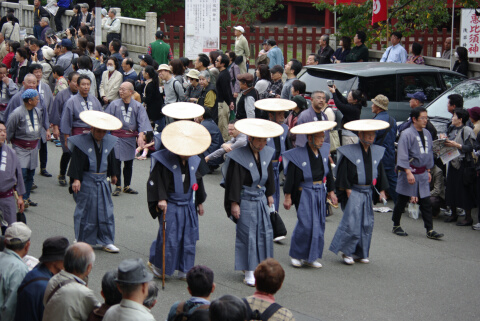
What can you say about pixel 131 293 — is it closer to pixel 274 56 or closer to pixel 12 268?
pixel 12 268

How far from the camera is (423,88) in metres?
13.8

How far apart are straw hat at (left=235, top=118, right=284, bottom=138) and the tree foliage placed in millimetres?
9769

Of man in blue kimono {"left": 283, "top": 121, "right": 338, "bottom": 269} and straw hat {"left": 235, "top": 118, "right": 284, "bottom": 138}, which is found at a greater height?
straw hat {"left": 235, "top": 118, "right": 284, "bottom": 138}

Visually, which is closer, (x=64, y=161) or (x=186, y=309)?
(x=186, y=309)

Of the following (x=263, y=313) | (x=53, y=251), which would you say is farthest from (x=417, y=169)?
(x=53, y=251)

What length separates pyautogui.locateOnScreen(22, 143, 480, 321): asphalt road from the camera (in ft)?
24.0

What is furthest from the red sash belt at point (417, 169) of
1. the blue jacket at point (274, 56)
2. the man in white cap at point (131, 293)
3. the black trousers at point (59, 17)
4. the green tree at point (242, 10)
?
the black trousers at point (59, 17)

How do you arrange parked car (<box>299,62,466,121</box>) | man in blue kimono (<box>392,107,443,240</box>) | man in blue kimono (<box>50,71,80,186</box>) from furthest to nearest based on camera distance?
1. parked car (<box>299,62,466,121</box>)
2. man in blue kimono (<box>50,71,80,186</box>)
3. man in blue kimono (<box>392,107,443,240</box>)

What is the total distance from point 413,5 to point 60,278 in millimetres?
14092

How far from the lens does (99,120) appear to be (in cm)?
835

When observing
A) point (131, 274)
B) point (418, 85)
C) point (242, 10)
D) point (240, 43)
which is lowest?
point (131, 274)

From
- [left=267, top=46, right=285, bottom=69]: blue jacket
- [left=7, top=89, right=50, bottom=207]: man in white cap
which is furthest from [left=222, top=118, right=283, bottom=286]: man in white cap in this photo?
[left=267, top=46, right=285, bottom=69]: blue jacket

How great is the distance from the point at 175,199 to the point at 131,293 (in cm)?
335

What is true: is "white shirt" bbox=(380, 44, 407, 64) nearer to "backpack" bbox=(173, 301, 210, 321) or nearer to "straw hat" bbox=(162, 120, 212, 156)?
"straw hat" bbox=(162, 120, 212, 156)
